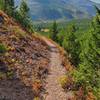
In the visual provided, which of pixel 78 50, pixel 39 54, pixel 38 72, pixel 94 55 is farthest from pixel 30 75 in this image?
pixel 78 50

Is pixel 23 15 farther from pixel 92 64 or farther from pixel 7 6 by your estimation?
pixel 92 64

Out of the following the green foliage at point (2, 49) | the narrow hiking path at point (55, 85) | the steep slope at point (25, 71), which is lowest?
the narrow hiking path at point (55, 85)

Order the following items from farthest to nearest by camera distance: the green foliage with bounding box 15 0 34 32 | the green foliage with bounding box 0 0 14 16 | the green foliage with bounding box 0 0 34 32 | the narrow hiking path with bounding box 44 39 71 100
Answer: the green foliage with bounding box 15 0 34 32
the green foliage with bounding box 0 0 34 32
the green foliage with bounding box 0 0 14 16
the narrow hiking path with bounding box 44 39 71 100

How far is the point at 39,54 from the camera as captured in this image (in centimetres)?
4834

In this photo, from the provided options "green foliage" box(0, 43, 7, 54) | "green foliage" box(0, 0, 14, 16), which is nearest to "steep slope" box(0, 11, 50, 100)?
"green foliage" box(0, 43, 7, 54)

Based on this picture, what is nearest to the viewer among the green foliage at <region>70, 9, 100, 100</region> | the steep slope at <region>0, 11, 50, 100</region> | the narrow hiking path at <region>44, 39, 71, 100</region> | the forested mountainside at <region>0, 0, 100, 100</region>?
the steep slope at <region>0, 11, 50, 100</region>

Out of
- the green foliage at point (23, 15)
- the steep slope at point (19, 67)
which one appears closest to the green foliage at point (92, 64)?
the steep slope at point (19, 67)

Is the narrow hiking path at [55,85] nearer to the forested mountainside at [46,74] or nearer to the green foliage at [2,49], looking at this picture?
the forested mountainside at [46,74]

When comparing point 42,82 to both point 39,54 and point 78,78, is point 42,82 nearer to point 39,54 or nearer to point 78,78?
point 78,78

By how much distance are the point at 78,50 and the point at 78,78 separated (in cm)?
4280

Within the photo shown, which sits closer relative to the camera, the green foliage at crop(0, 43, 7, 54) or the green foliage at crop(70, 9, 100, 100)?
the green foliage at crop(70, 9, 100, 100)

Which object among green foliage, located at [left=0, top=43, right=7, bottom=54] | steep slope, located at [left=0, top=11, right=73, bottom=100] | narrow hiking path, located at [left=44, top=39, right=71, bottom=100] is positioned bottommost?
narrow hiking path, located at [left=44, top=39, right=71, bottom=100]

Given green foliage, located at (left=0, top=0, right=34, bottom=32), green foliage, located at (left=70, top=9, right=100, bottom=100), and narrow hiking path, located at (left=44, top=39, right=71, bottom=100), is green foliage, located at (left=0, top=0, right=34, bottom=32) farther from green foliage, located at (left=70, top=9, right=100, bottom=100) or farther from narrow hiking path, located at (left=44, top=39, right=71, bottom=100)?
green foliage, located at (left=70, top=9, right=100, bottom=100)

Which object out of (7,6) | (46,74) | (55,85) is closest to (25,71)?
(46,74)
